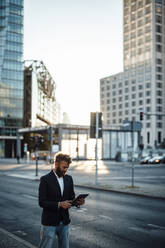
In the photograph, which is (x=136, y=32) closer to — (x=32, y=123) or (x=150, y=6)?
(x=150, y=6)

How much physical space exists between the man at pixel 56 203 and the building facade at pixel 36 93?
88.6 m

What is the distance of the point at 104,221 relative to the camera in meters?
8.76

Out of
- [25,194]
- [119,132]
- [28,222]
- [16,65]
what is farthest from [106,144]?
[28,222]

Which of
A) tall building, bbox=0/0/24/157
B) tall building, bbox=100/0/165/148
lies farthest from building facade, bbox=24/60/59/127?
tall building, bbox=100/0/165/148

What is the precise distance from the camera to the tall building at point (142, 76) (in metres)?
104

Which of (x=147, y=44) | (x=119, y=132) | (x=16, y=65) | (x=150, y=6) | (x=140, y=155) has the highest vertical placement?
(x=150, y=6)

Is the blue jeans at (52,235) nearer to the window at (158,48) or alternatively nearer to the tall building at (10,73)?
the tall building at (10,73)

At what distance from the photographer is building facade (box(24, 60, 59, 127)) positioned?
93.9 metres

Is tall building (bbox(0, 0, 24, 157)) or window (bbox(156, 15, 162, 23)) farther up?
window (bbox(156, 15, 162, 23))

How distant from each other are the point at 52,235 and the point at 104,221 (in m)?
5.02

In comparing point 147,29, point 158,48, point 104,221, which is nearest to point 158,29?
point 147,29

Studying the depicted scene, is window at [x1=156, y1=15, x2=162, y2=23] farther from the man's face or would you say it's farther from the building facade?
the man's face

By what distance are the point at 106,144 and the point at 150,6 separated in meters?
66.6

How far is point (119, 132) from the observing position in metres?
67.2
